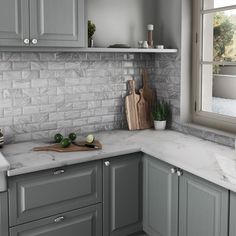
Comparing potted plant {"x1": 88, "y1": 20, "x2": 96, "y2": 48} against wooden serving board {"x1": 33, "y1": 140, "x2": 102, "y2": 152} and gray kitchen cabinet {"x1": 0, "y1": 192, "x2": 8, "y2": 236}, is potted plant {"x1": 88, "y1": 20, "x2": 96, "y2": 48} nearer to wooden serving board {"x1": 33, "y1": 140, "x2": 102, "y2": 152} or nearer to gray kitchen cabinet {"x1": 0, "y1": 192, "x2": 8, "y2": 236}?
wooden serving board {"x1": 33, "y1": 140, "x2": 102, "y2": 152}

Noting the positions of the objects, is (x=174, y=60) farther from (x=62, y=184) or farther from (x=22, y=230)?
(x=22, y=230)

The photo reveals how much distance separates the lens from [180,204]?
248 cm

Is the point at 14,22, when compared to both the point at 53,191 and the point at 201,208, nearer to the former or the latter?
the point at 53,191

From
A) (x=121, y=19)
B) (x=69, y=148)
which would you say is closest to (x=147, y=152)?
(x=69, y=148)

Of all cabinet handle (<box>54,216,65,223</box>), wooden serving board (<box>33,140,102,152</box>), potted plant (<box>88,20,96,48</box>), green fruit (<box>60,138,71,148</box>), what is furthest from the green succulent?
cabinet handle (<box>54,216,65,223</box>)

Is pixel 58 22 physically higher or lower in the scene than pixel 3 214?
higher

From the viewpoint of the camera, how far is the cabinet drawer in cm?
236

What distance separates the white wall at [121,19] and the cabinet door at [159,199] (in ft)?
3.83

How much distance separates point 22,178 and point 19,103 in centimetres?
80

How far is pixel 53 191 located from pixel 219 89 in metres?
1.66

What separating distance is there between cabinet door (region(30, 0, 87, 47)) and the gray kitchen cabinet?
1.06 metres

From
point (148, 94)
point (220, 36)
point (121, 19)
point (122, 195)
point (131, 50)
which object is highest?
point (121, 19)

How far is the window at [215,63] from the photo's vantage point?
2.97 m

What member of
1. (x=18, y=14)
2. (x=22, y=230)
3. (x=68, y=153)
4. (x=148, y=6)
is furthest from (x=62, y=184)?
(x=148, y=6)
